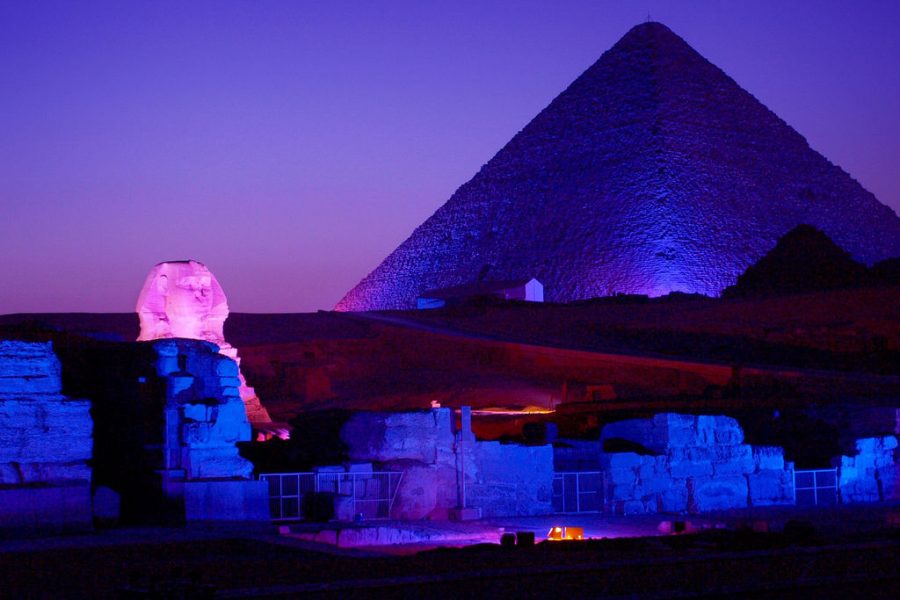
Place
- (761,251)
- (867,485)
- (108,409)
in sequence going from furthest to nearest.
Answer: (761,251) → (867,485) → (108,409)

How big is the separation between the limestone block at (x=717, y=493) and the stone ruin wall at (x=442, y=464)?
69.3 inches

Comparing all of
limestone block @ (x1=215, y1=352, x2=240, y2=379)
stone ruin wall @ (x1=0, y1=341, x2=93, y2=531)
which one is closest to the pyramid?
limestone block @ (x1=215, y1=352, x2=240, y2=379)

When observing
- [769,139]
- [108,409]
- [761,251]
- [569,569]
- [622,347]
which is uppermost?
[769,139]

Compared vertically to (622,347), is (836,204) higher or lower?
higher

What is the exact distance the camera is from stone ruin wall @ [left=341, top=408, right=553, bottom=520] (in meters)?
12.5

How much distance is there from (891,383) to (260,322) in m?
23.0

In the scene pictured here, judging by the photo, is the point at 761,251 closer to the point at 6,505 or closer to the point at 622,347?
the point at 622,347

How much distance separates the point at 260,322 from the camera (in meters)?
44.5

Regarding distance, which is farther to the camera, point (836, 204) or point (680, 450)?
point (836, 204)

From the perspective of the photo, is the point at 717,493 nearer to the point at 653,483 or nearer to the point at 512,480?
the point at 653,483

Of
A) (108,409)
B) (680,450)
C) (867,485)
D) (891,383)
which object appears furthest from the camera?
(891,383)

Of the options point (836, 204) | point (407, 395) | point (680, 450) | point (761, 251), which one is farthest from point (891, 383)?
point (836, 204)

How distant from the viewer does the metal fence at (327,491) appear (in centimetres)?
1206

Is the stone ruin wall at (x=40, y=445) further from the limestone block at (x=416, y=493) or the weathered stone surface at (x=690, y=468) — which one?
the weathered stone surface at (x=690, y=468)
